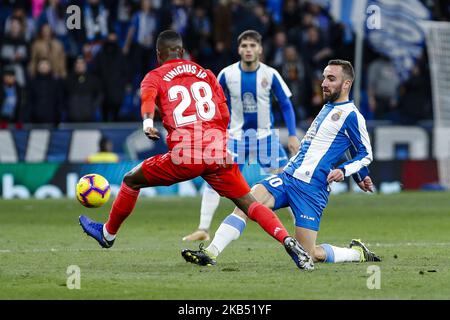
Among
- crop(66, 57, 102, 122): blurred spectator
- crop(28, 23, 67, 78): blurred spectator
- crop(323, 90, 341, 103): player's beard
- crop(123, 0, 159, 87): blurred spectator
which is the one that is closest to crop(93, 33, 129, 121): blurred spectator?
crop(66, 57, 102, 122): blurred spectator

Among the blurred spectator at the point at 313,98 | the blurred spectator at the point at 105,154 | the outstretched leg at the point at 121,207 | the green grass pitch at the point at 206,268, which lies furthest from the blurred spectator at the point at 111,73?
the outstretched leg at the point at 121,207

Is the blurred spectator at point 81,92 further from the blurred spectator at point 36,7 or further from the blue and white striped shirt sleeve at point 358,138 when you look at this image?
the blue and white striped shirt sleeve at point 358,138

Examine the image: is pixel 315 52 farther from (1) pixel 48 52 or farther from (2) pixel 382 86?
(1) pixel 48 52

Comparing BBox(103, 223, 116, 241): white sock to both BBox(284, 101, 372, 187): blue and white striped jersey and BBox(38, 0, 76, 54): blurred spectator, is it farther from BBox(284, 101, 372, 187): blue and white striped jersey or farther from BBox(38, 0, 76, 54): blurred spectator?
BBox(38, 0, 76, 54): blurred spectator

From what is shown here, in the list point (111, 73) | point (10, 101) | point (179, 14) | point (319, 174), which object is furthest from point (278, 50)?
point (319, 174)

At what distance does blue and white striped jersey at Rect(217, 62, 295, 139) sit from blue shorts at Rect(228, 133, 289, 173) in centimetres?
9

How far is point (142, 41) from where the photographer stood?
931 inches

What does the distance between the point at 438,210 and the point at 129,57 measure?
26.7 feet

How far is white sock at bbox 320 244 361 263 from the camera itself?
34.8 ft

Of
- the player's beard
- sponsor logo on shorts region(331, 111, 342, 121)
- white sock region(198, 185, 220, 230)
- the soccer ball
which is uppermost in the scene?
the player's beard

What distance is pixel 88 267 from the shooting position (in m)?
10.3

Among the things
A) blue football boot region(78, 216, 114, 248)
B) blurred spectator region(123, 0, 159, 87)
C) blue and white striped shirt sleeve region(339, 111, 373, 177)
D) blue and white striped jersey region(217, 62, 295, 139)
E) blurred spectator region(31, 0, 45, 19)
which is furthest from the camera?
blurred spectator region(31, 0, 45, 19)

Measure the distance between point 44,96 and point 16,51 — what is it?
1348mm
